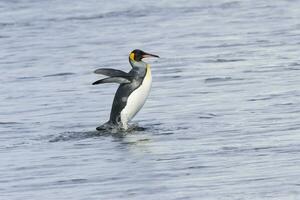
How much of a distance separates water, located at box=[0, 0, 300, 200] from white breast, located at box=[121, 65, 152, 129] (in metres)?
0.26

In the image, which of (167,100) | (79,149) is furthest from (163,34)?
(79,149)

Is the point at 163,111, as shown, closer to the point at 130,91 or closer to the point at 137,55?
the point at 130,91

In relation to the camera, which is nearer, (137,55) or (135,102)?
(135,102)

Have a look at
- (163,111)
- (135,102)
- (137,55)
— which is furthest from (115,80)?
(163,111)

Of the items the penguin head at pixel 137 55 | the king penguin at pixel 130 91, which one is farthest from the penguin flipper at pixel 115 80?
the penguin head at pixel 137 55

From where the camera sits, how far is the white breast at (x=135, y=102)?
46.5 ft

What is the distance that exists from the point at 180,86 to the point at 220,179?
7.14m

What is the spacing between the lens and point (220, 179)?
9.80 meters

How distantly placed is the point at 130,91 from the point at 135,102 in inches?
8.3

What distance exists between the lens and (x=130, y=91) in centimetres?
1435

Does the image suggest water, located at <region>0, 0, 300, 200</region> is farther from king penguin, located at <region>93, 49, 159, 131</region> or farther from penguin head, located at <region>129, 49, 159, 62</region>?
penguin head, located at <region>129, 49, 159, 62</region>

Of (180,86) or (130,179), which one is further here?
(180,86)

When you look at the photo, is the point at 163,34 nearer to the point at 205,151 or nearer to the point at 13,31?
the point at 13,31

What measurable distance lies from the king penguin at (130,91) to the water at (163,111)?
28 centimetres
